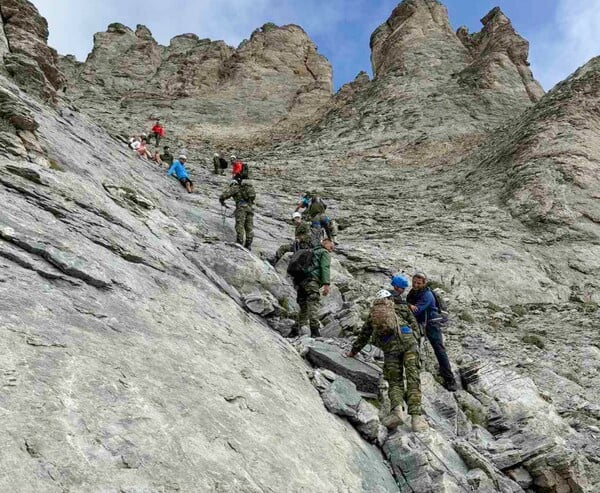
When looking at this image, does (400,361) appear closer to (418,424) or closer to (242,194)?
(418,424)

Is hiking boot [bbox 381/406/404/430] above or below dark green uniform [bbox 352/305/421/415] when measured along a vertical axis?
below

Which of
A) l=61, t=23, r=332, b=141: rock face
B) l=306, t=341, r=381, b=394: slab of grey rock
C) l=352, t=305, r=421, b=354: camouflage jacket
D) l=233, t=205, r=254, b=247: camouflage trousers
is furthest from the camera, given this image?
l=61, t=23, r=332, b=141: rock face

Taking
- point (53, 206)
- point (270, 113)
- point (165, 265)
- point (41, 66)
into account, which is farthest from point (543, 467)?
point (270, 113)

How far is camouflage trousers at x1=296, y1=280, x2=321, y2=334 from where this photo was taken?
35.7 feet

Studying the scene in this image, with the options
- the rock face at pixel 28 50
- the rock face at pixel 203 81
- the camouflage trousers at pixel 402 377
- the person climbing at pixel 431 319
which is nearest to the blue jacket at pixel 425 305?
the person climbing at pixel 431 319

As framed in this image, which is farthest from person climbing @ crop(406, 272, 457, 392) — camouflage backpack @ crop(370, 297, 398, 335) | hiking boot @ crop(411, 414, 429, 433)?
hiking boot @ crop(411, 414, 429, 433)

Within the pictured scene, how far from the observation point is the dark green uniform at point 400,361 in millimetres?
8141

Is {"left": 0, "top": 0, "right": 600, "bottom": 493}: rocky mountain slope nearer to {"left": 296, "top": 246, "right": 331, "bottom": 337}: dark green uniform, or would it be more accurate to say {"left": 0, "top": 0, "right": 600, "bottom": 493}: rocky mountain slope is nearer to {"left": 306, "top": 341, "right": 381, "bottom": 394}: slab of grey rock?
{"left": 306, "top": 341, "right": 381, "bottom": 394}: slab of grey rock

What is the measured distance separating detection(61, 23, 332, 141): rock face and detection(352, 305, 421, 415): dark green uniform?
42291mm

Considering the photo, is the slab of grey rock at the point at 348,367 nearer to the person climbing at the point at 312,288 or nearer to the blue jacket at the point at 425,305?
the person climbing at the point at 312,288

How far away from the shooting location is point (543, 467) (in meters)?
7.72

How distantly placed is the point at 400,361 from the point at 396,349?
215 millimetres

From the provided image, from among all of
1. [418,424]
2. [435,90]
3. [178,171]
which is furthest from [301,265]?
[435,90]

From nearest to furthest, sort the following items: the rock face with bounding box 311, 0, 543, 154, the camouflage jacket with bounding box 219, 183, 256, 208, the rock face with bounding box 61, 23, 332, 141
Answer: the camouflage jacket with bounding box 219, 183, 256, 208 → the rock face with bounding box 311, 0, 543, 154 → the rock face with bounding box 61, 23, 332, 141
